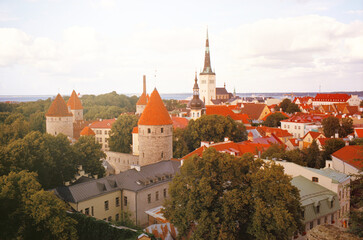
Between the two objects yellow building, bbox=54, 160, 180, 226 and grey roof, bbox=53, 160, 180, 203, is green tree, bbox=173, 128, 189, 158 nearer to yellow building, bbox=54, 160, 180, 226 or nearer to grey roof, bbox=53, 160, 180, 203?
grey roof, bbox=53, 160, 180, 203

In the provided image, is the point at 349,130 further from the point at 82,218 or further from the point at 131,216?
the point at 82,218

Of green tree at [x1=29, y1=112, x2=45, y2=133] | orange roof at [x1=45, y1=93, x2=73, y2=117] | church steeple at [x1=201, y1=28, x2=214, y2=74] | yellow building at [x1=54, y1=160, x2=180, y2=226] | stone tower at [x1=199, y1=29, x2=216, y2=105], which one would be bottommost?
yellow building at [x1=54, y1=160, x2=180, y2=226]

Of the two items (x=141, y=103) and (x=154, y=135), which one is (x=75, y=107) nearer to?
(x=141, y=103)

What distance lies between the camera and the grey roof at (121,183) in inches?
913

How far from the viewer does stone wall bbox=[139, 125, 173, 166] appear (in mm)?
32594

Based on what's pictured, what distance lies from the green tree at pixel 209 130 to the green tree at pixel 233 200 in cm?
2159

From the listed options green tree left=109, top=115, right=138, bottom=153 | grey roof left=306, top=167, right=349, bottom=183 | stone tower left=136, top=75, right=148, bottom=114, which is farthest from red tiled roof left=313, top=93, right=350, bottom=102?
grey roof left=306, top=167, right=349, bottom=183

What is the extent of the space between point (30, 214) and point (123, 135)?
26516 mm

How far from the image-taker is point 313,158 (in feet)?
107

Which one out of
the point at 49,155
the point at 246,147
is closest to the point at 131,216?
the point at 49,155

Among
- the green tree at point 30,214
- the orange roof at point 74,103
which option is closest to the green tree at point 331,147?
the green tree at point 30,214

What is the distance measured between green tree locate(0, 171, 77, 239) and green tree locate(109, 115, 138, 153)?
81.3ft

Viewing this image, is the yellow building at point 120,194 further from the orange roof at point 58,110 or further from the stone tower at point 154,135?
the orange roof at point 58,110

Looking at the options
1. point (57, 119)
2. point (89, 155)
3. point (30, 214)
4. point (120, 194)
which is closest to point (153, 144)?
point (89, 155)
